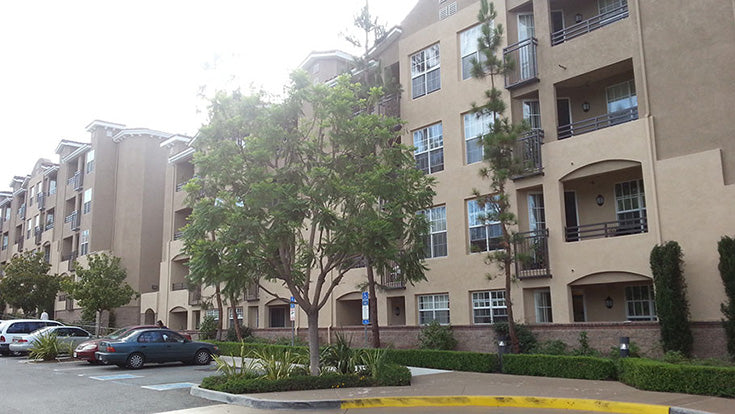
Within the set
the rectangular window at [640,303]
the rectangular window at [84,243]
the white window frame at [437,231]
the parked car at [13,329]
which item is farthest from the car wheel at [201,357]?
the rectangular window at [84,243]

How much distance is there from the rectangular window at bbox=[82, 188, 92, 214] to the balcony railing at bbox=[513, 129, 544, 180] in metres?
36.3

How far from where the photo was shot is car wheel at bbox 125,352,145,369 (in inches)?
843

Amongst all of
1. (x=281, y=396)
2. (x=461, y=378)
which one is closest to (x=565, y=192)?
(x=461, y=378)

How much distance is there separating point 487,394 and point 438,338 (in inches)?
321

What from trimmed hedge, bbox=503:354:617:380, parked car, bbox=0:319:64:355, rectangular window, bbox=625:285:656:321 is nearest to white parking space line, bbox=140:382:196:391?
trimmed hedge, bbox=503:354:617:380

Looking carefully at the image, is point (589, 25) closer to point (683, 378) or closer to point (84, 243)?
point (683, 378)

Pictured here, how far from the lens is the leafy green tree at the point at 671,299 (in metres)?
16.1

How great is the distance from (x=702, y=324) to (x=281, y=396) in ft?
36.6

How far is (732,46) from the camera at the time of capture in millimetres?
16750

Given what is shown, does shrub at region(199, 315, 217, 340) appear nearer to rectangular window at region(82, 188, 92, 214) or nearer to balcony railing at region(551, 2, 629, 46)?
rectangular window at region(82, 188, 92, 214)

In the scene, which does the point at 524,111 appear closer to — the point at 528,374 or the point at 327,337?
the point at 528,374

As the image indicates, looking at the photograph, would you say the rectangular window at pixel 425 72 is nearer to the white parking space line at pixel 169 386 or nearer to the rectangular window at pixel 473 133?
the rectangular window at pixel 473 133

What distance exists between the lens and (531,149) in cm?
2091

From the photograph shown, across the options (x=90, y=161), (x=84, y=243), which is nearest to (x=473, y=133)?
(x=84, y=243)
